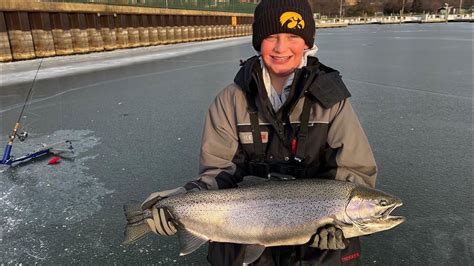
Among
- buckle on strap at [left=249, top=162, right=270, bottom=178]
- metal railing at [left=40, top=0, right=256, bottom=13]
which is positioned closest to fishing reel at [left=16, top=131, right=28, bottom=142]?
buckle on strap at [left=249, top=162, right=270, bottom=178]

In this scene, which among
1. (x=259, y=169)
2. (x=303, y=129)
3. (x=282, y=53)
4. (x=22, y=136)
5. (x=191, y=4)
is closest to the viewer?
(x=303, y=129)

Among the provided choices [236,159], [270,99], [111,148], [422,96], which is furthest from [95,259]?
[422,96]

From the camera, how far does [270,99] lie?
2.55 meters

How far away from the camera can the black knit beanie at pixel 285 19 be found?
2.48 metres

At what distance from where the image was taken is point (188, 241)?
236 centimetres

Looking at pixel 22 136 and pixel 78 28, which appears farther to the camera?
pixel 78 28

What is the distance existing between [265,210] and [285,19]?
128cm

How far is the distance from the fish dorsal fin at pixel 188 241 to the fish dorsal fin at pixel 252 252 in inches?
11.2

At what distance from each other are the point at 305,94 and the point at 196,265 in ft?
5.56

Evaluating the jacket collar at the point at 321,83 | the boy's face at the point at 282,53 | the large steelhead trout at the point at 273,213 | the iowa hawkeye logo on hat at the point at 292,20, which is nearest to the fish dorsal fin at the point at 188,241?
the large steelhead trout at the point at 273,213

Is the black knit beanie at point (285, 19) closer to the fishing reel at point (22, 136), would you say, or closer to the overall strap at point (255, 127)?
the overall strap at point (255, 127)

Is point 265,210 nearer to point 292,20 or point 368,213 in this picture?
point 368,213

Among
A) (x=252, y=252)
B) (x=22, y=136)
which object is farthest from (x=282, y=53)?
(x=22, y=136)

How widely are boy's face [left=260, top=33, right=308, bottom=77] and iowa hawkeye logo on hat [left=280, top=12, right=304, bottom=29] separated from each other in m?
0.06
